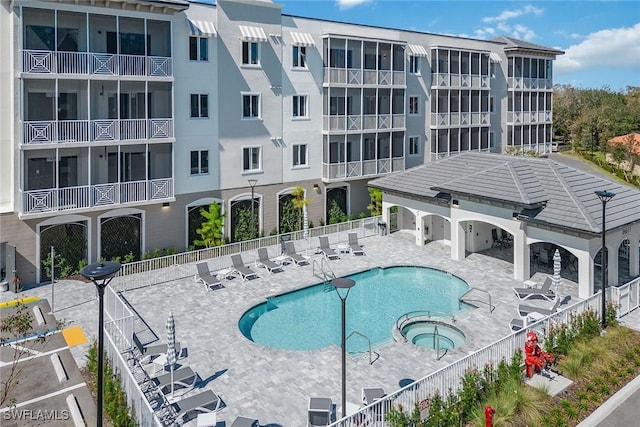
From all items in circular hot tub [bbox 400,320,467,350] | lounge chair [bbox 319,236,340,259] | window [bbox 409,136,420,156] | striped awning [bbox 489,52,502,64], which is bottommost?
circular hot tub [bbox 400,320,467,350]

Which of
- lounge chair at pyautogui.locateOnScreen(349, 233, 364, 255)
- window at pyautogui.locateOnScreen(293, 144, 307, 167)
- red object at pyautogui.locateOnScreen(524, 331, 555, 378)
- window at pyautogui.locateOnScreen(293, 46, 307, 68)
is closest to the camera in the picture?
red object at pyautogui.locateOnScreen(524, 331, 555, 378)

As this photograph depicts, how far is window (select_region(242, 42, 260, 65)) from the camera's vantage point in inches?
1179

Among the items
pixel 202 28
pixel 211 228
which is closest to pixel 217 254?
pixel 211 228

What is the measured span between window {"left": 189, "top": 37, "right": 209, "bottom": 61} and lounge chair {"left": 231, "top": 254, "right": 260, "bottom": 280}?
11480 mm

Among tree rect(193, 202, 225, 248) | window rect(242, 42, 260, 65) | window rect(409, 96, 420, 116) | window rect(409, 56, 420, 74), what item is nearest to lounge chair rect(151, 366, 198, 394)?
tree rect(193, 202, 225, 248)

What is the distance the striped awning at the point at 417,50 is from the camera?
124 feet

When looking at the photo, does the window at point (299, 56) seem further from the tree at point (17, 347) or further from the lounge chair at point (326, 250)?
the tree at point (17, 347)

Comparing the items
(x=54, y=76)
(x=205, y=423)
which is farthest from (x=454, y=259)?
(x=54, y=76)

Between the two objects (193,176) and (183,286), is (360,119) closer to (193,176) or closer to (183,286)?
(193,176)

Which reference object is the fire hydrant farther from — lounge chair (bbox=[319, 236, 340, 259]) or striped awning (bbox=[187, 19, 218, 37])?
striped awning (bbox=[187, 19, 218, 37])

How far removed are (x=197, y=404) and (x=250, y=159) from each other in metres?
19.5

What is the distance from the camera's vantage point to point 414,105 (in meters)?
38.9

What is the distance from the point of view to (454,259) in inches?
1072

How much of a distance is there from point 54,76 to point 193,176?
8533 mm
